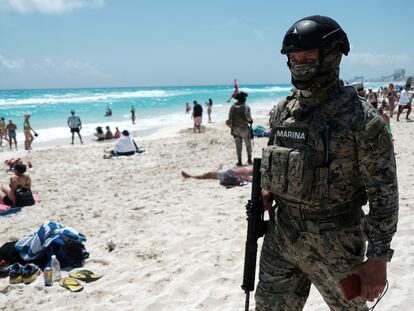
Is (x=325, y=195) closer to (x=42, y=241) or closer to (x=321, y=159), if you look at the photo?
(x=321, y=159)

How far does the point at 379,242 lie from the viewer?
1.80 m

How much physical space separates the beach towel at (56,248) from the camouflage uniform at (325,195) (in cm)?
315

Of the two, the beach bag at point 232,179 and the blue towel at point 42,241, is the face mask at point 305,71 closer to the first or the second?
the blue towel at point 42,241

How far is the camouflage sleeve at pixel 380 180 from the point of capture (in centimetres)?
179

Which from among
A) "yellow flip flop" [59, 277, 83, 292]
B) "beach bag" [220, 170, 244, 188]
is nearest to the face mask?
"yellow flip flop" [59, 277, 83, 292]

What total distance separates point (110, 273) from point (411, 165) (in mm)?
6885

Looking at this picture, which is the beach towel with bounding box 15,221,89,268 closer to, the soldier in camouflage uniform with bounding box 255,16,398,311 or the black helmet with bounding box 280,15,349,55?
the soldier in camouflage uniform with bounding box 255,16,398,311

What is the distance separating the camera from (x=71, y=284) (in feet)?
13.6

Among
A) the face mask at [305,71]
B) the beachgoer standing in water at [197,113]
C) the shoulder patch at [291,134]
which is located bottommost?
the beachgoer standing in water at [197,113]

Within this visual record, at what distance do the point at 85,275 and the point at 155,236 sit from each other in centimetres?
134

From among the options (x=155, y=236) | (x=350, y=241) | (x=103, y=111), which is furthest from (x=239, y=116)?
(x=103, y=111)

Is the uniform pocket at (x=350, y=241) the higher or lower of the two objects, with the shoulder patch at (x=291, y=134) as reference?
lower

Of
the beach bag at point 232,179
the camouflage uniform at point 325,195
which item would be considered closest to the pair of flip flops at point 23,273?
A: the camouflage uniform at point 325,195

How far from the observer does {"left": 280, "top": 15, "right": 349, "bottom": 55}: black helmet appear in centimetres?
194
